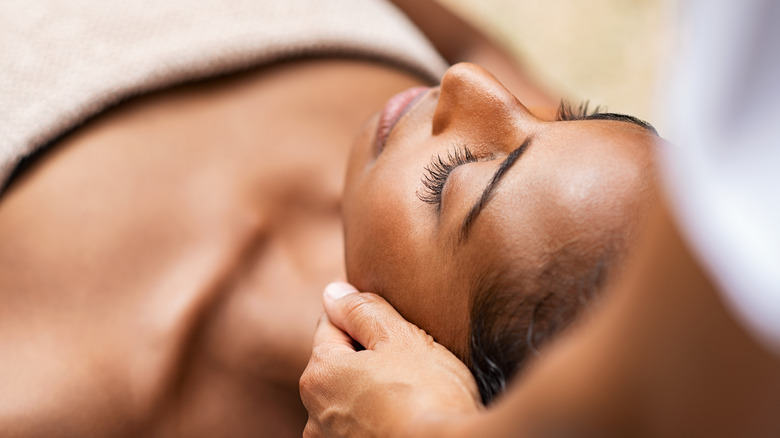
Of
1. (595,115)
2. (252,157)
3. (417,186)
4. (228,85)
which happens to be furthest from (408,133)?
(228,85)

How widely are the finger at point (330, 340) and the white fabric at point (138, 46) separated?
554mm

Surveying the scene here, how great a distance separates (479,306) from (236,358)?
425 mm

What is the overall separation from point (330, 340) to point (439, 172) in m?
0.21

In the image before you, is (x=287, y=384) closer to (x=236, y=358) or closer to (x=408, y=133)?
(x=236, y=358)

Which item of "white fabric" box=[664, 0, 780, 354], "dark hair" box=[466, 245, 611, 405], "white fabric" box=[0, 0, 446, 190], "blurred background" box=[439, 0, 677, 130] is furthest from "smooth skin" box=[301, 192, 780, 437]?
"blurred background" box=[439, 0, 677, 130]

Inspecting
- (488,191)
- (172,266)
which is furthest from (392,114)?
(172,266)

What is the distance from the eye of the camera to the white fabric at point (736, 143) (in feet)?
0.79

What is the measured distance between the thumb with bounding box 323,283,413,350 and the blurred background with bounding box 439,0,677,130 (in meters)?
1.06

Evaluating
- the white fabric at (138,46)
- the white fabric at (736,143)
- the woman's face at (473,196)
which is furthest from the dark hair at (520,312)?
the white fabric at (138,46)

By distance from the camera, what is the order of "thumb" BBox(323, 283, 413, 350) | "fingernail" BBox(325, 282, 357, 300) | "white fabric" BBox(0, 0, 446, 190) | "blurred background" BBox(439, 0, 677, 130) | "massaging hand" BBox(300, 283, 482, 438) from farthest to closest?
"blurred background" BBox(439, 0, 677, 130), "white fabric" BBox(0, 0, 446, 190), "fingernail" BBox(325, 282, 357, 300), "thumb" BBox(323, 283, 413, 350), "massaging hand" BBox(300, 283, 482, 438)

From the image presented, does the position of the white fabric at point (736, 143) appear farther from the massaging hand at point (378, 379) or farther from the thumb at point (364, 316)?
the thumb at point (364, 316)

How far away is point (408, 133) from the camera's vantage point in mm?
728

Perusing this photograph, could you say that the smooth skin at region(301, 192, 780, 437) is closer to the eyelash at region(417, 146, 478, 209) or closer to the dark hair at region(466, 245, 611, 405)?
the dark hair at region(466, 245, 611, 405)

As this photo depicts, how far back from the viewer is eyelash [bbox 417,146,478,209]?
0.63m
